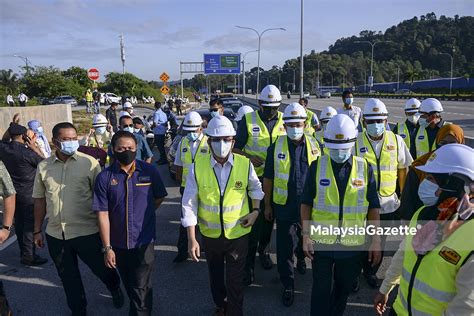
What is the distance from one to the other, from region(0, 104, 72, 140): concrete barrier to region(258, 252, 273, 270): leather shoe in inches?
436

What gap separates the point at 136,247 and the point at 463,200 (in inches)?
97.2

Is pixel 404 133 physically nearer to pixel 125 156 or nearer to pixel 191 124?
pixel 191 124

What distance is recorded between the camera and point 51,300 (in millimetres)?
4164

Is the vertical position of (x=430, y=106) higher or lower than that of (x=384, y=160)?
higher

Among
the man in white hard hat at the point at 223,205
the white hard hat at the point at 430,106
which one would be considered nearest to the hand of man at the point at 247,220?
the man in white hard hat at the point at 223,205

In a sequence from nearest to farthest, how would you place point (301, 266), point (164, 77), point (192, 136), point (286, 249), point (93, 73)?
point (286, 249) < point (301, 266) < point (192, 136) < point (93, 73) < point (164, 77)

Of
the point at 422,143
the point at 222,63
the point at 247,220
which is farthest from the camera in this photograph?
the point at 222,63

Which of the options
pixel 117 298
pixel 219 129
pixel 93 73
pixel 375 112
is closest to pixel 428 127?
pixel 375 112

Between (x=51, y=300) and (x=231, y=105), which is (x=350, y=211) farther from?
(x=231, y=105)

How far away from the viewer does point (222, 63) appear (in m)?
42.0

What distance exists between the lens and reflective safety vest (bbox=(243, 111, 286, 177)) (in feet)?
15.9

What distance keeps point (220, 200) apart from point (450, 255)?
187 centimetres

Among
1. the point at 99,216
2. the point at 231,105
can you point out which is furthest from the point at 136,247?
the point at 231,105

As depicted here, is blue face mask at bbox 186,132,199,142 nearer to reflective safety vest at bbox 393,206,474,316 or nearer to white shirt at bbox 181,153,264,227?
white shirt at bbox 181,153,264,227
